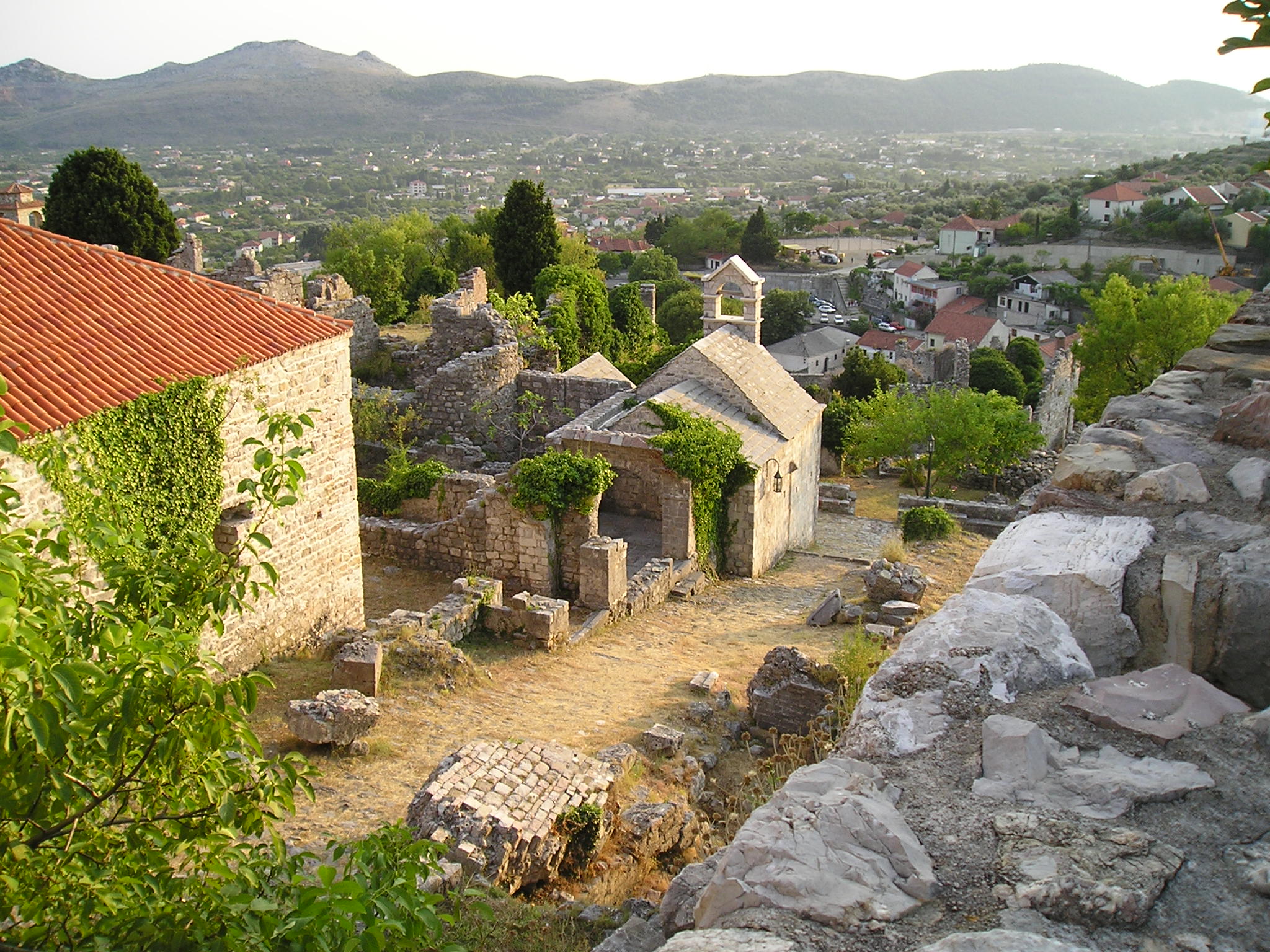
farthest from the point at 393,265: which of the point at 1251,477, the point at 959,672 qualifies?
the point at 959,672

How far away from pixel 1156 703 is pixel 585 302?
87.6 ft

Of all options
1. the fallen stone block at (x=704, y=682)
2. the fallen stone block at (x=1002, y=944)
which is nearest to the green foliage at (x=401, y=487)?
the fallen stone block at (x=704, y=682)

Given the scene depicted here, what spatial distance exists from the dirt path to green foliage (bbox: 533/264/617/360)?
13892mm

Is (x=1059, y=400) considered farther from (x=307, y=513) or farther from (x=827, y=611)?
(x=307, y=513)

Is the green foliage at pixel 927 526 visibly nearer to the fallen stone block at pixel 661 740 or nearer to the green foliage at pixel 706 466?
the green foliage at pixel 706 466

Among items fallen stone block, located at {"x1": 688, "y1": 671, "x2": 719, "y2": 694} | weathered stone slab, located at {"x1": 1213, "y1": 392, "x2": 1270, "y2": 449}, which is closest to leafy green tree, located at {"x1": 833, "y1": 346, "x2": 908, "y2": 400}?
fallen stone block, located at {"x1": 688, "y1": 671, "x2": 719, "y2": 694}

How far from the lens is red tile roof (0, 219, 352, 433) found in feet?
30.8

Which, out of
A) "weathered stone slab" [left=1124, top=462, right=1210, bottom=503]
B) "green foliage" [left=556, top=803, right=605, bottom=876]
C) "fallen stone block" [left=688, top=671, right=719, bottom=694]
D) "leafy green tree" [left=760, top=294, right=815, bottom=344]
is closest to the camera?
"weathered stone slab" [left=1124, top=462, right=1210, bottom=503]

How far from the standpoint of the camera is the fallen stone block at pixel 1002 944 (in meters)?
2.26

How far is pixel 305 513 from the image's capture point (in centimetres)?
1209

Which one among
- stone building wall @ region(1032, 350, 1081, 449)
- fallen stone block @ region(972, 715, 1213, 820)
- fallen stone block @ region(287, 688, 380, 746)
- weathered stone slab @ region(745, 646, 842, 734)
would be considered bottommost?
stone building wall @ region(1032, 350, 1081, 449)

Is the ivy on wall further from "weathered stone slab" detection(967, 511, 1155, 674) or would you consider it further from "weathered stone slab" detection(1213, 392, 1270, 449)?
"weathered stone slab" detection(1213, 392, 1270, 449)

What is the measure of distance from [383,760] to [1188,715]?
7.74 meters

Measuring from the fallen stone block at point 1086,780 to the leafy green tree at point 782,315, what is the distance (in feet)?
245
